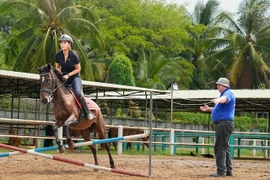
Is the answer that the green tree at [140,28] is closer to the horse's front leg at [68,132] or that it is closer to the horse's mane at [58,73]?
the horse's mane at [58,73]

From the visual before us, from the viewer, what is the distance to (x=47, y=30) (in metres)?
32.9

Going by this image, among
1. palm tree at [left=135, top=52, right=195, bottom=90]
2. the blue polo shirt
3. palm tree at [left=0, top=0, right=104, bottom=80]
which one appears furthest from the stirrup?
palm tree at [left=135, top=52, right=195, bottom=90]

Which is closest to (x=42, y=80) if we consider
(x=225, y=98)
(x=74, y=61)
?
(x=74, y=61)

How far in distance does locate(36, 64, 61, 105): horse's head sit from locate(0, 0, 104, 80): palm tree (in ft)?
69.8

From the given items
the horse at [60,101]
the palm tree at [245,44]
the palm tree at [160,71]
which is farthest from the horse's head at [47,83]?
the palm tree at [245,44]

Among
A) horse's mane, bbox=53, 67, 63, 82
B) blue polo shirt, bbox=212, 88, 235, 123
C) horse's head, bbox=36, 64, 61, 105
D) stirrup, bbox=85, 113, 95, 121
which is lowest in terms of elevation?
stirrup, bbox=85, 113, 95, 121

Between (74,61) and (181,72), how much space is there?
127 feet

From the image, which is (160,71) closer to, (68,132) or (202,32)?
(202,32)

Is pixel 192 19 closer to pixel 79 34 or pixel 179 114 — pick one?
pixel 179 114

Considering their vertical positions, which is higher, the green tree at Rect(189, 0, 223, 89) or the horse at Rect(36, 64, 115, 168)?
the green tree at Rect(189, 0, 223, 89)

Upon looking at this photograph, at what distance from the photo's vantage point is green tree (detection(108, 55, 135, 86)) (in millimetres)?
39594

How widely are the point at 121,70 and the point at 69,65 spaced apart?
29.0 m

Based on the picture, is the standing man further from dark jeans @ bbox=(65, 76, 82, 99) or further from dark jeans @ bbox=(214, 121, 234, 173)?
dark jeans @ bbox=(65, 76, 82, 99)

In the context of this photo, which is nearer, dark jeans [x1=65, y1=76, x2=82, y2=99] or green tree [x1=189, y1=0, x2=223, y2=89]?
dark jeans [x1=65, y1=76, x2=82, y2=99]
